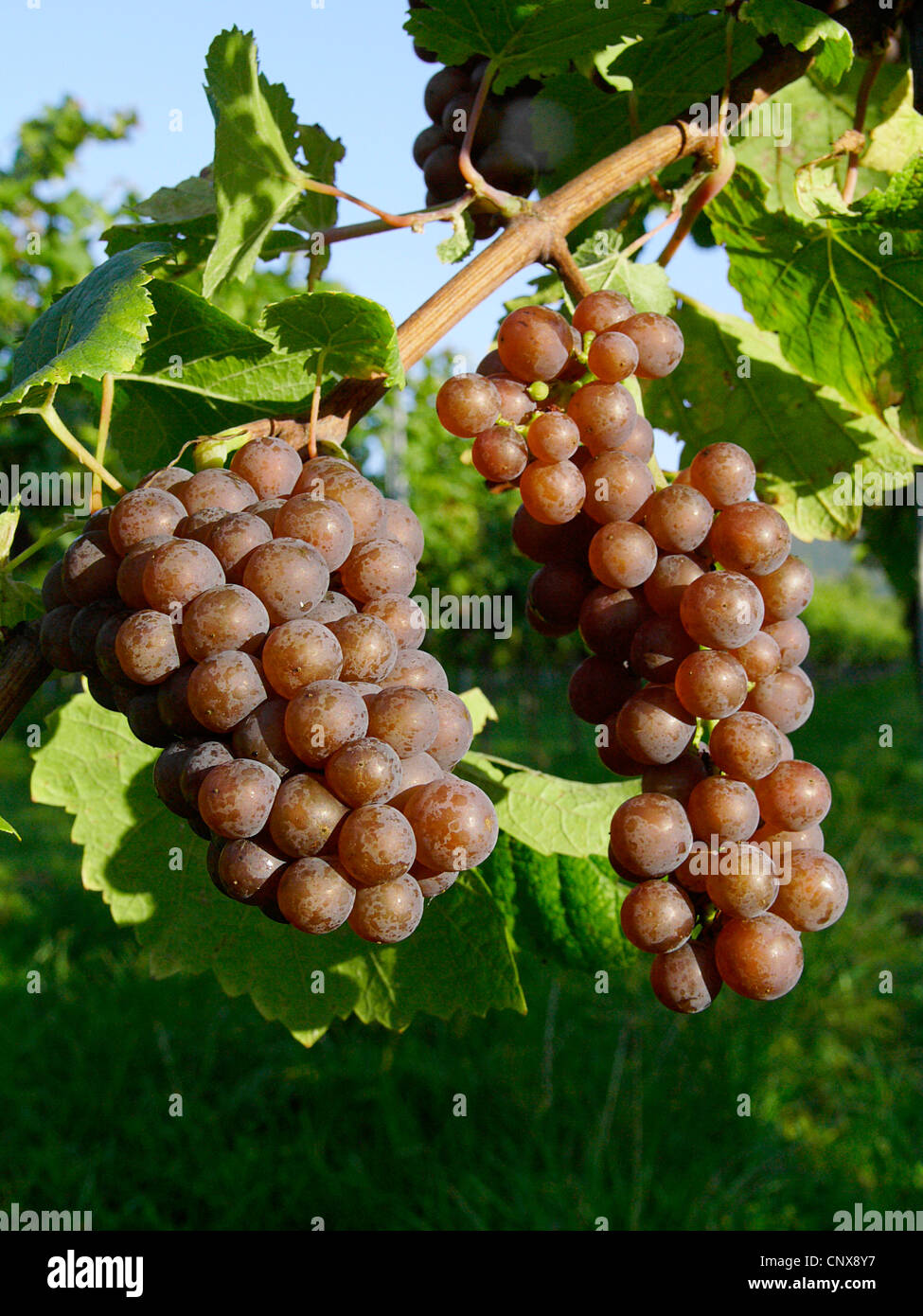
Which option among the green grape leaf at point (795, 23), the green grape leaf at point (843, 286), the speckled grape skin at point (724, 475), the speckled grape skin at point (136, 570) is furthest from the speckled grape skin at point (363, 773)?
the green grape leaf at point (843, 286)

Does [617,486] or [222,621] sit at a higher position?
[617,486]

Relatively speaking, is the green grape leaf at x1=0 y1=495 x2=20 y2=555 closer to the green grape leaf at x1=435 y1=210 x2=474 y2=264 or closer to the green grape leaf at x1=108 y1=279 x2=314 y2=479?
the green grape leaf at x1=108 y1=279 x2=314 y2=479

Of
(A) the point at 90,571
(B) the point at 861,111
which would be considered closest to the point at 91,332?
(A) the point at 90,571

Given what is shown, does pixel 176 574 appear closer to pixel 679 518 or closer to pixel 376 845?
pixel 376 845

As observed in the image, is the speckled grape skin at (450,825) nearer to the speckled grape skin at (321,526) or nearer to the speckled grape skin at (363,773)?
the speckled grape skin at (363,773)

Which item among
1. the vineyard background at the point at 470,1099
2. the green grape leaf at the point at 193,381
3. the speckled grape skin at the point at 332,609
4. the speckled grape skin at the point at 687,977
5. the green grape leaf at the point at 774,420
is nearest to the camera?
the speckled grape skin at the point at 332,609

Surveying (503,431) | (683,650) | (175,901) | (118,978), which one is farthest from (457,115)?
(118,978)

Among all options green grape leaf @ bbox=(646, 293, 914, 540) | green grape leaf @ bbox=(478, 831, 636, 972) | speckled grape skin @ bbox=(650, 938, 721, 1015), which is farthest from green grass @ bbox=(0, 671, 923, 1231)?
speckled grape skin @ bbox=(650, 938, 721, 1015)
